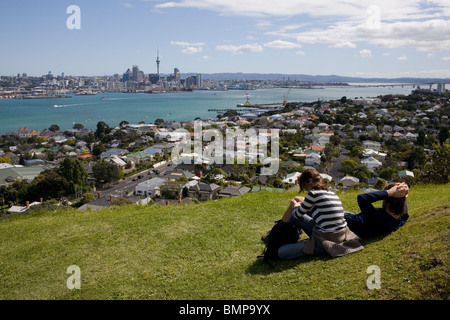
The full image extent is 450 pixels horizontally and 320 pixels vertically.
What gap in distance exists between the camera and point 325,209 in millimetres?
2807

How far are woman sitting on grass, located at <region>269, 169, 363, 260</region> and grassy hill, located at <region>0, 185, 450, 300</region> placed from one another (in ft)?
0.28

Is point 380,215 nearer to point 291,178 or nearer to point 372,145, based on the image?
point 291,178

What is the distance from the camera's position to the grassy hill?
2443 mm

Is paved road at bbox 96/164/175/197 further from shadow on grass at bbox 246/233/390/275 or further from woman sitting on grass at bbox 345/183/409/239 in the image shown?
woman sitting on grass at bbox 345/183/409/239

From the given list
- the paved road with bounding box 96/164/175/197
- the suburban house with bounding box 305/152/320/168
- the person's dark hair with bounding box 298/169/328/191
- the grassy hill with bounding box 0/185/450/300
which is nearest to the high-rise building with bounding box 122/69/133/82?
the paved road with bounding box 96/164/175/197

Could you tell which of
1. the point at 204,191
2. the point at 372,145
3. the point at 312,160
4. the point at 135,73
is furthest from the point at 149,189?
the point at 135,73

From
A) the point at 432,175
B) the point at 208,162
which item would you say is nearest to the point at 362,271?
the point at 432,175

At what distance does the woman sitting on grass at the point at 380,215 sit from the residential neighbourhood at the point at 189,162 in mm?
4994

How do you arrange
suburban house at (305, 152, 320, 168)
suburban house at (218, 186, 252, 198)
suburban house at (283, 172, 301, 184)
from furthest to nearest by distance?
suburban house at (305, 152, 320, 168) < suburban house at (283, 172, 301, 184) < suburban house at (218, 186, 252, 198)
